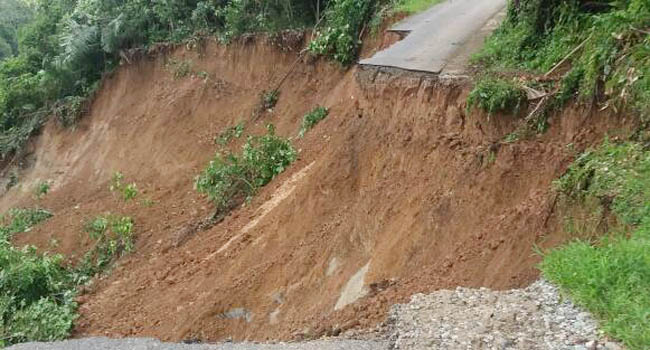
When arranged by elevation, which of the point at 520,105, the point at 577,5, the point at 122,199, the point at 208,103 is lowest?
the point at 122,199

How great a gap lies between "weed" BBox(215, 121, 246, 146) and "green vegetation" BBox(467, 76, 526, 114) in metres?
8.11

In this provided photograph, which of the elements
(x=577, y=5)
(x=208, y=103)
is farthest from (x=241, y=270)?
(x=208, y=103)

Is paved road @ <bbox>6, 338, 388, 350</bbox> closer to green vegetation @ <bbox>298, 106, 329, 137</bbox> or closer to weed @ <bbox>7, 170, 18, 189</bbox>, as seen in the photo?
green vegetation @ <bbox>298, 106, 329, 137</bbox>

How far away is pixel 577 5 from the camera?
7391 mm

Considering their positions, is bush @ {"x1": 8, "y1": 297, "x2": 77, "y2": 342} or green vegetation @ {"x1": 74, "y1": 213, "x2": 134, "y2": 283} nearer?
bush @ {"x1": 8, "y1": 297, "x2": 77, "y2": 342}

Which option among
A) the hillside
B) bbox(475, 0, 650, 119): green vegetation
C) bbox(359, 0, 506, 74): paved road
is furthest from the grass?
bbox(475, 0, 650, 119): green vegetation

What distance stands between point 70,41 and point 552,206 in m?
16.2

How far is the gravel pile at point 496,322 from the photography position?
4141 mm

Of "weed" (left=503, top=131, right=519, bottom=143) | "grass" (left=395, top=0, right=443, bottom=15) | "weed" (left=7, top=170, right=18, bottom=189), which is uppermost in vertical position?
"grass" (left=395, top=0, right=443, bottom=15)

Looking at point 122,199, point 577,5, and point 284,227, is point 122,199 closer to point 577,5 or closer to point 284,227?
point 284,227

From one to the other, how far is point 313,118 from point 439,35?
2987 millimetres

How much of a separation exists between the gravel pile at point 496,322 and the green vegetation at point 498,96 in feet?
7.88

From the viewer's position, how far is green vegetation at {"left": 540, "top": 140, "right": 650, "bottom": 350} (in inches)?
159

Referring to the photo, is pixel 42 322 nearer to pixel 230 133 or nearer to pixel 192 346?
pixel 192 346
